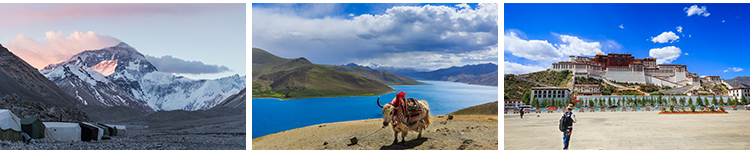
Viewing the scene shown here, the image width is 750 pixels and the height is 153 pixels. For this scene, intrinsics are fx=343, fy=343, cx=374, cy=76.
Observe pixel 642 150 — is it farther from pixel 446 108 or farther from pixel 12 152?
pixel 446 108

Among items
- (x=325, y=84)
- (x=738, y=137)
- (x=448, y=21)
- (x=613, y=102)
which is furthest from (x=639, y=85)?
(x=738, y=137)

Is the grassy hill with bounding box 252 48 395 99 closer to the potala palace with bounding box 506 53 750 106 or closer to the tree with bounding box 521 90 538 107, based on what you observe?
the tree with bounding box 521 90 538 107

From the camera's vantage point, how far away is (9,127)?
992 cm

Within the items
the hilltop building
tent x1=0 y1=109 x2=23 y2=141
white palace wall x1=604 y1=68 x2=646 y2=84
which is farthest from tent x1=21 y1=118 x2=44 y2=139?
white palace wall x1=604 y1=68 x2=646 y2=84

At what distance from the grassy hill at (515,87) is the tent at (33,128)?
6619 centimetres

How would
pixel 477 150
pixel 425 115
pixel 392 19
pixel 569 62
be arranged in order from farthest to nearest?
pixel 569 62 < pixel 392 19 < pixel 425 115 < pixel 477 150

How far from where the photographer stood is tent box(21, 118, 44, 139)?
11.1 m

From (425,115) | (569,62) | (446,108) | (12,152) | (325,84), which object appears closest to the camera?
(425,115)

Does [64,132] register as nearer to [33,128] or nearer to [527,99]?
[33,128]

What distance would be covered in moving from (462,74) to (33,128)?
9475 cm

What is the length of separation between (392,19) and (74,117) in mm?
21204

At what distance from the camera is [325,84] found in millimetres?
71750

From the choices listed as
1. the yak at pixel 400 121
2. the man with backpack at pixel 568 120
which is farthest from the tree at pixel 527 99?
the man with backpack at pixel 568 120

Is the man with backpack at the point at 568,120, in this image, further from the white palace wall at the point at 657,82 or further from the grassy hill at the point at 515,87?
the white palace wall at the point at 657,82
